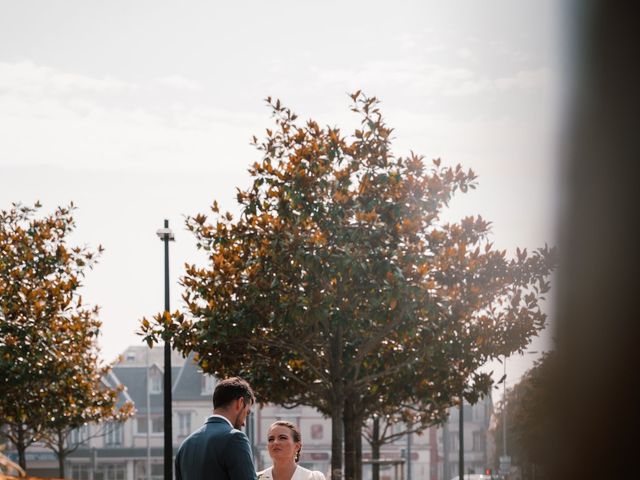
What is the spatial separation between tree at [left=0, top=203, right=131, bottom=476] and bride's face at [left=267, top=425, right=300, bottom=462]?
1428 centimetres

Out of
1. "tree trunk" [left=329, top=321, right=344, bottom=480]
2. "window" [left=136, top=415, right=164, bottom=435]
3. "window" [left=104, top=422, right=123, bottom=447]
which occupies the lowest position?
"window" [left=104, top=422, right=123, bottom=447]

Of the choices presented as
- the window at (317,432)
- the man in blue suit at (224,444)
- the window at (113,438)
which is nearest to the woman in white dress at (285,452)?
the man in blue suit at (224,444)

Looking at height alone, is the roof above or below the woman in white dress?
below

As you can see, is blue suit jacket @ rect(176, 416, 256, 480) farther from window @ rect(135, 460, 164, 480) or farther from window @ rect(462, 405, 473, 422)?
window @ rect(462, 405, 473, 422)

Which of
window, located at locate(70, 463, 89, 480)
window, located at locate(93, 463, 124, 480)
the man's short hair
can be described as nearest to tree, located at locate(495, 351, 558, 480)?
the man's short hair

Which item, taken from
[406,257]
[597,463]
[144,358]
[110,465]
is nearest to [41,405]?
[406,257]

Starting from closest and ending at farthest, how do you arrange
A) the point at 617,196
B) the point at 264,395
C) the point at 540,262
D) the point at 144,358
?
the point at 617,196
the point at 540,262
the point at 264,395
the point at 144,358

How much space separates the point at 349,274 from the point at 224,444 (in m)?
12.2

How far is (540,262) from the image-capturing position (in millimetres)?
19875

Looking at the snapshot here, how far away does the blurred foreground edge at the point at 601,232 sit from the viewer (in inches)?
654

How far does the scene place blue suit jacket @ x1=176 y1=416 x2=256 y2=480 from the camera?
6.55 meters

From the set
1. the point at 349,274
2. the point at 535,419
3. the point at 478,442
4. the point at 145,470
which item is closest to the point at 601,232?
the point at 349,274

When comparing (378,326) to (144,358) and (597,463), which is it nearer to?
(597,463)

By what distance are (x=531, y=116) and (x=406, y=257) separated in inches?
124
